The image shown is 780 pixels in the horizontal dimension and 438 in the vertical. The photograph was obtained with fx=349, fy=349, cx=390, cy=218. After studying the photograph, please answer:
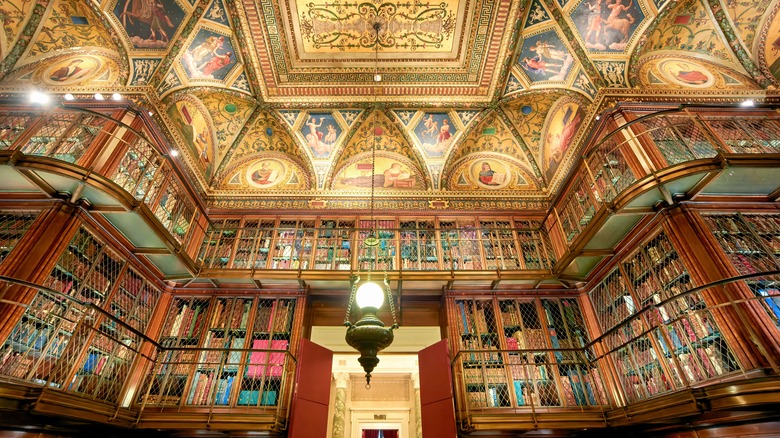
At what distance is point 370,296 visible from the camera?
8.25ft

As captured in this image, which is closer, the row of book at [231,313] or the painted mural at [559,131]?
the row of book at [231,313]

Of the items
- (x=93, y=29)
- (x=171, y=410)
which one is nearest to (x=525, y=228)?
(x=171, y=410)

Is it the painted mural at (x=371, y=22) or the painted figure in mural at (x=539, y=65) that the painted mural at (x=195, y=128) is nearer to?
the painted mural at (x=371, y=22)

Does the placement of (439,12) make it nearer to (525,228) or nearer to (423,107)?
(423,107)

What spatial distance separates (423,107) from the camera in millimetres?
6766

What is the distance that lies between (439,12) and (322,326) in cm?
549

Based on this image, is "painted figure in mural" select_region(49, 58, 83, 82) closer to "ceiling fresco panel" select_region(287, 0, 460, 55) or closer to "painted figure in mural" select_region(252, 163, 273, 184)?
"painted figure in mural" select_region(252, 163, 273, 184)

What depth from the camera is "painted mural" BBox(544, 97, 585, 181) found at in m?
6.03

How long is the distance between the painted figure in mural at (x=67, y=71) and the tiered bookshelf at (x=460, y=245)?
6.11 metres

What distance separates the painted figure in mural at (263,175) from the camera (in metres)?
7.08

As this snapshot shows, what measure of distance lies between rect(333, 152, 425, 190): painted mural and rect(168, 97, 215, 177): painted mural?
243 centimetres

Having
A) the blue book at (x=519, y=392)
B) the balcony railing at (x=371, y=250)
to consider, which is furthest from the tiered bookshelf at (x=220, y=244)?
the blue book at (x=519, y=392)

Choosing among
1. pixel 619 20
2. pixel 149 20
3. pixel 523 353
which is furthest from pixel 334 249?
pixel 619 20

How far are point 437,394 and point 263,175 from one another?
17.0 ft
